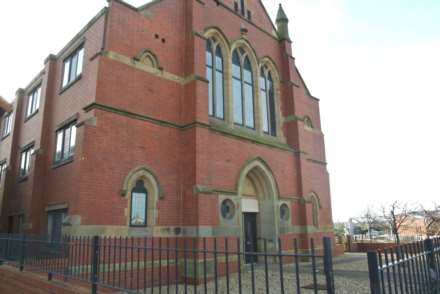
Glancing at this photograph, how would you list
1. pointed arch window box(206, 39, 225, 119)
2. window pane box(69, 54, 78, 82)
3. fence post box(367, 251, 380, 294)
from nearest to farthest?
1. fence post box(367, 251, 380, 294)
2. window pane box(69, 54, 78, 82)
3. pointed arch window box(206, 39, 225, 119)

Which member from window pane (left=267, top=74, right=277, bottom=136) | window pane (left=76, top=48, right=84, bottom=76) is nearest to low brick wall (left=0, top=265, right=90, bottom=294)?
window pane (left=76, top=48, right=84, bottom=76)

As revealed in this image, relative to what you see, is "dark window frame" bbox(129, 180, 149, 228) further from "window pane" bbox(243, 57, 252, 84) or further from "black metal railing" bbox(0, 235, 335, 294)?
"window pane" bbox(243, 57, 252, 84)

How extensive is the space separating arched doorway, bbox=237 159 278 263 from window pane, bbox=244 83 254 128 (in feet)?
7.17

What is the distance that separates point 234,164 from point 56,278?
808cm

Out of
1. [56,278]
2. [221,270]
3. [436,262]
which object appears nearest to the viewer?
[436,262]

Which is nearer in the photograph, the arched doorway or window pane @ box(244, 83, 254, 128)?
the arched doorway

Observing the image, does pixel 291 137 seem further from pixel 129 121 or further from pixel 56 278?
pixel 56 278

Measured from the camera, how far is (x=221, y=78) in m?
15.7

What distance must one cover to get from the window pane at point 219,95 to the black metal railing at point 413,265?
1053 cm

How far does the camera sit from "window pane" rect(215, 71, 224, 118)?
1520cm

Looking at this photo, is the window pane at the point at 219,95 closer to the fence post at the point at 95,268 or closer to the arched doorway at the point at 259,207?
the arched doorway at the point at 259,207

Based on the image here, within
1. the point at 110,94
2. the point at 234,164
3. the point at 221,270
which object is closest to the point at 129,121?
the point at 110,94

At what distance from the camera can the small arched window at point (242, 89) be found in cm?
1633

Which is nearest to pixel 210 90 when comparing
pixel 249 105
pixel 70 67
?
pixel 249 105
